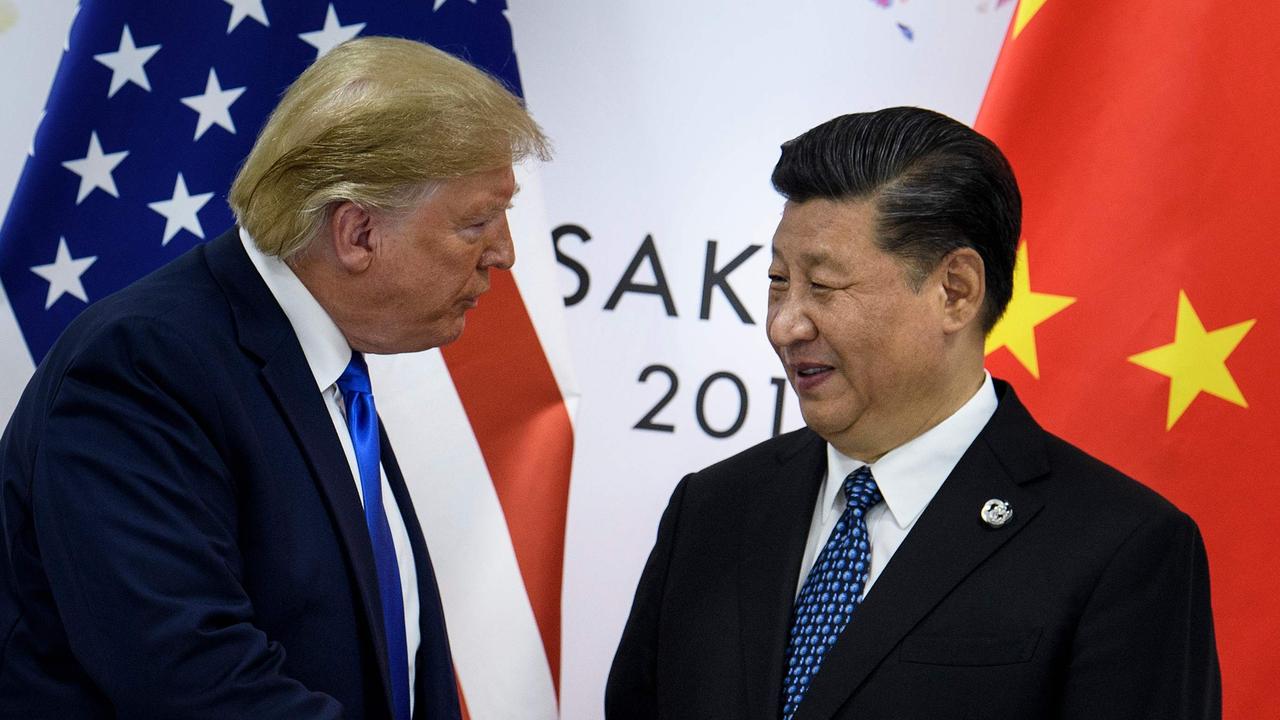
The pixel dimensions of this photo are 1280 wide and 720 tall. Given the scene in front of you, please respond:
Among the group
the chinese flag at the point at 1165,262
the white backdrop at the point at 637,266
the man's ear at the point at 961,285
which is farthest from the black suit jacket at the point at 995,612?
the white backdrop at the point at 637,266

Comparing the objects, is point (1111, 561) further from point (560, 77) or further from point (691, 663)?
point (560, 77)

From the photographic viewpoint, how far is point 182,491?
152cm

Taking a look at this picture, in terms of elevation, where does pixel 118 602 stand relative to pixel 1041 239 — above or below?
below

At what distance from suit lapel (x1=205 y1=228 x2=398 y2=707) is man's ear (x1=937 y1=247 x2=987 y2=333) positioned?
75 cm

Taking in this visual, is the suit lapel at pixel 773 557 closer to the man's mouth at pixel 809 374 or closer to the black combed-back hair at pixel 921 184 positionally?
the man's mouth at pixel 809 374

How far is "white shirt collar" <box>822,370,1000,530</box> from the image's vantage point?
1.79 meters

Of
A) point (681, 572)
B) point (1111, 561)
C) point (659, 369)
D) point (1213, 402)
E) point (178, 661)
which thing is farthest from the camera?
point (659, 369)

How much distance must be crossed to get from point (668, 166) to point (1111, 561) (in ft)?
4.61

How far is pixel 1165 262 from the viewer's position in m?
2.50

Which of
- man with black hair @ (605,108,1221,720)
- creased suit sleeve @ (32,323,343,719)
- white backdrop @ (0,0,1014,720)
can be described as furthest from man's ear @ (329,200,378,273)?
white backdrop @ (0,0,1014,720)

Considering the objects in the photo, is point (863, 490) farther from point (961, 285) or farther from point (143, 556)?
point (143, 556)

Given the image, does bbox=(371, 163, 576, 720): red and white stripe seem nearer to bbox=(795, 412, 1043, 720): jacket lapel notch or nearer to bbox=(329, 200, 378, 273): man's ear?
bbox=(329, 200, 378, 273): man's ear

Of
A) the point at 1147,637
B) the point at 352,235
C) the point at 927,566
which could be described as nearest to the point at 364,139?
the point at 352,235

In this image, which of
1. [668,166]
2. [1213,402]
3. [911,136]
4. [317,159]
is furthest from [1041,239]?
[317,159]
